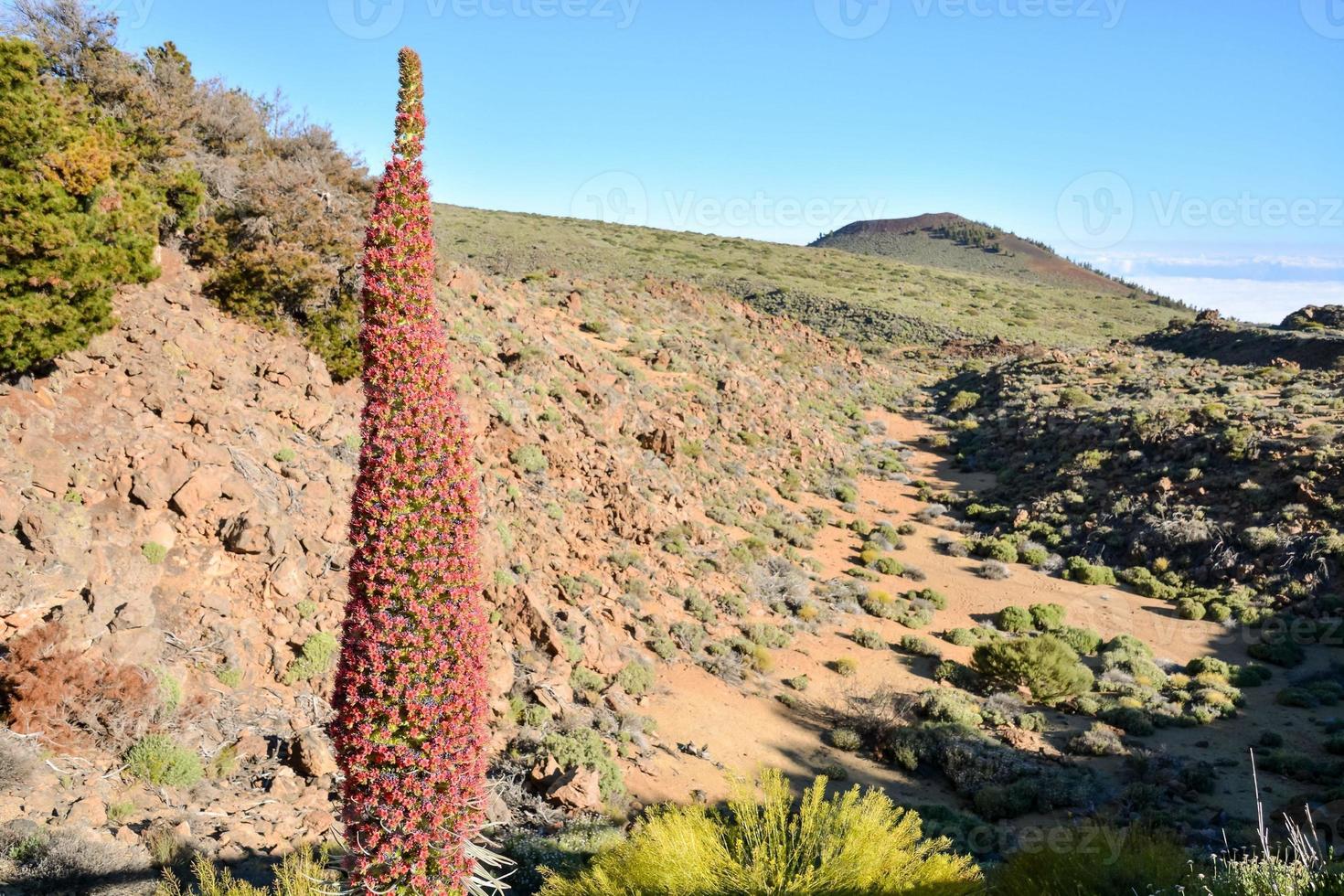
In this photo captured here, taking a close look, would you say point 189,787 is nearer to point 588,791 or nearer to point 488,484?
point 588,791

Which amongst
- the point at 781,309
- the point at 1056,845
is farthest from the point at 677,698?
the point at 781,309

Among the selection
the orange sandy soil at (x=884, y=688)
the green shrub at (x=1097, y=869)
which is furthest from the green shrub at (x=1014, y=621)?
the green shrub at (x=1097, y=869)

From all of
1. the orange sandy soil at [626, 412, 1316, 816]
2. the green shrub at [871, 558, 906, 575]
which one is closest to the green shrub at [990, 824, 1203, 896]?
the orange sandy soil at [626, 412, 1316, 816]

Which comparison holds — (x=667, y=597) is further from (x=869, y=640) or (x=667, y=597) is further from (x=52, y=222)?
(x=52, y=222)

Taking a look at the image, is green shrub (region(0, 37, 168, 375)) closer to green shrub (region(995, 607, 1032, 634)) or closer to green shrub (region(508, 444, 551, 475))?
green shrub (region(508, 444, 551, 475))

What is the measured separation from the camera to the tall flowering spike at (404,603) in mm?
4145

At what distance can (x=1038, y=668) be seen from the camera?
465 inches

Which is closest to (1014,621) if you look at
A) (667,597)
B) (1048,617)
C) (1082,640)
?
(1048,617)

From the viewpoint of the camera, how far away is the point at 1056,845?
19.5ft

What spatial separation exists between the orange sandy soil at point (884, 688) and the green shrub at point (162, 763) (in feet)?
14.9

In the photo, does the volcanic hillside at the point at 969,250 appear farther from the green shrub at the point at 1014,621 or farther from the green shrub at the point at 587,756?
the green shrub at the point at 587,756

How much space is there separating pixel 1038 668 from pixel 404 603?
11052 mm

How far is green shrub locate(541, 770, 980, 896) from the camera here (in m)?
5.16

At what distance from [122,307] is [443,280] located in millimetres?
8621
